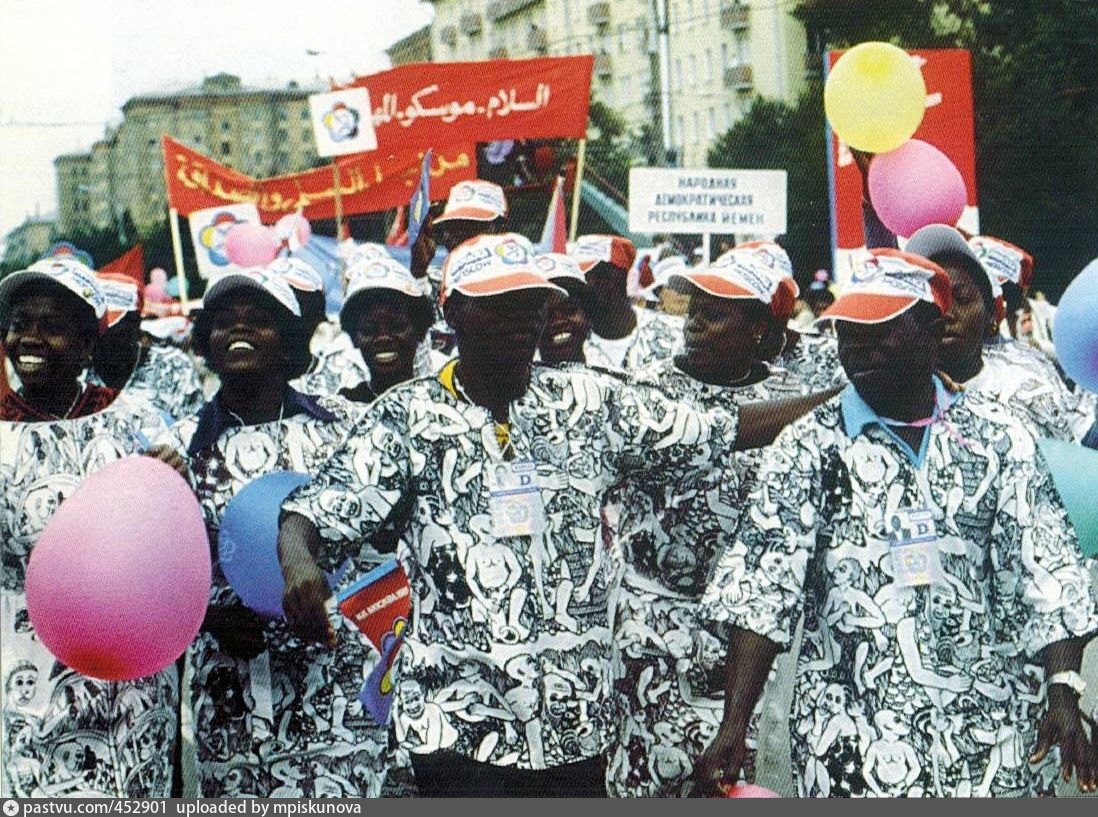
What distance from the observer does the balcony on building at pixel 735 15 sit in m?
8.25

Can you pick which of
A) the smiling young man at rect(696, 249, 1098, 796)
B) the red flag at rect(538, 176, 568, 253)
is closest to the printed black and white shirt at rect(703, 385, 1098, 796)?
the smiling young man at rect(696, 249, 1098, 796)

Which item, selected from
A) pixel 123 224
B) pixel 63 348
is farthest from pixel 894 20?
pixel 63 348

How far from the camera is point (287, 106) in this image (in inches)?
348

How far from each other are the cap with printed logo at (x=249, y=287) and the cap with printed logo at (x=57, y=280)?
0.36 metres

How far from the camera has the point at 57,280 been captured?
487cm

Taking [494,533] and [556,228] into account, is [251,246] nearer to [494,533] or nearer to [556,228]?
[556,228]

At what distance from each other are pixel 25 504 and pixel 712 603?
2051 mm

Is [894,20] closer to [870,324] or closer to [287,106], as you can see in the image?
[287,106]

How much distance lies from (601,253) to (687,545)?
1907 millimetres

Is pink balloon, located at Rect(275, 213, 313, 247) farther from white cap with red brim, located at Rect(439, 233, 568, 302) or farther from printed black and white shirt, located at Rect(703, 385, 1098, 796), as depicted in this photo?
printed black and white shirt, located at Rect(703, 385, 1098, 796)

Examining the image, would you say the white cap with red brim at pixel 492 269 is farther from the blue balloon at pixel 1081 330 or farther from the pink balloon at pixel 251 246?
the pink balloon at pixel 251 246

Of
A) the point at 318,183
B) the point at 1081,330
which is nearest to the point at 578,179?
the point at 318,183

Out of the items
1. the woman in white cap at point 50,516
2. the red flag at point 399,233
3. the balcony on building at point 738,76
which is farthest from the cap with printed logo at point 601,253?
the red flag at point 399,233

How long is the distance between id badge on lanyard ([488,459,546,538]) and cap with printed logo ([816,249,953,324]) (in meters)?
0.81
